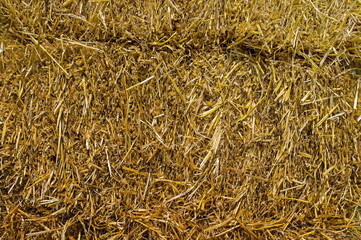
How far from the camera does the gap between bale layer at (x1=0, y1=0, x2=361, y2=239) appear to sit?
105cm

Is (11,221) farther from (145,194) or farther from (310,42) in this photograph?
(310,42)

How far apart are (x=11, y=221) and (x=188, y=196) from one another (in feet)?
2.42

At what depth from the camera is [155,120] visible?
108 centimetres

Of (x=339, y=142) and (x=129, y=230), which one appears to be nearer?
(x=129, y=230)

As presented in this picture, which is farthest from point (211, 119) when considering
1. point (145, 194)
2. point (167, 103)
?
point (145, 194)

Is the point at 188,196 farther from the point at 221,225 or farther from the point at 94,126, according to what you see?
the point at 94,126

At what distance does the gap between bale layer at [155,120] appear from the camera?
1.05 metres

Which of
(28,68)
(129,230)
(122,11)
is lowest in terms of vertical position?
(129,230)

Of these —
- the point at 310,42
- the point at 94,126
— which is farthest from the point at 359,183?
the point at 94,126

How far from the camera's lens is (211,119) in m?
1.10

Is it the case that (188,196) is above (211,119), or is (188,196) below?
below

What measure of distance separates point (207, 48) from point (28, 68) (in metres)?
0.77

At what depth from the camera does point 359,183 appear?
3.94ft

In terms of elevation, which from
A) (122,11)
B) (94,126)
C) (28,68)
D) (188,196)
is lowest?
(188,196)
